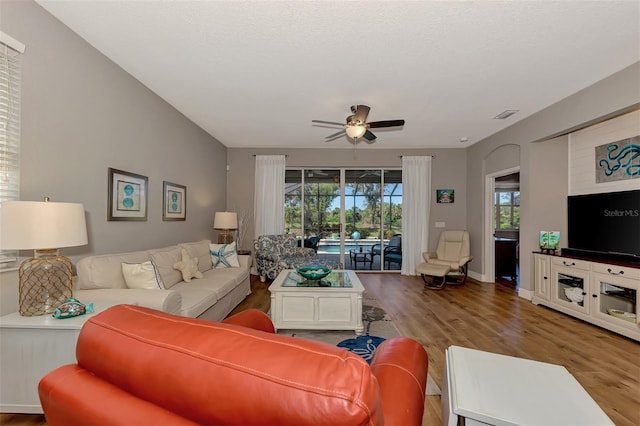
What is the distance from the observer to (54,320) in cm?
170

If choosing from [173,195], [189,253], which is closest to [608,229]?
[189,253]

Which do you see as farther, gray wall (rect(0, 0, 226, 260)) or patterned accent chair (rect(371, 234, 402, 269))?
patterned accent chair (rect(371, 234, 402, 269))

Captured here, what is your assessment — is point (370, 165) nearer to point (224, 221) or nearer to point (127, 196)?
point (224, 221)

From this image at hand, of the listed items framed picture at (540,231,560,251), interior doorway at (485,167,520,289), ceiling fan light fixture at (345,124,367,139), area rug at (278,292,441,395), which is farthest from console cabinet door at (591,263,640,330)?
ceiling fan light fixture at (345,124,367,139)

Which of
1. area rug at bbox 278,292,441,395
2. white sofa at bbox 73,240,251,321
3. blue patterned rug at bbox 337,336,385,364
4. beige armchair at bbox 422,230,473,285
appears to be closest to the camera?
white sofa at bbox 73,240,251,321

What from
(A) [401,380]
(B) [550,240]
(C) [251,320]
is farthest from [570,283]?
(C) [251,320]

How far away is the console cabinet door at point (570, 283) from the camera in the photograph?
3.39 metres

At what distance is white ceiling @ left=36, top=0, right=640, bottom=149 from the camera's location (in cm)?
208

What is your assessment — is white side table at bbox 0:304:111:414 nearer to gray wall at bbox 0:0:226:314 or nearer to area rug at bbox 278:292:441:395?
gray wall at bbox 0:0:226:314

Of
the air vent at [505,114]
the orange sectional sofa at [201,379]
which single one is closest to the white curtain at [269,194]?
the air vent at [505,114]

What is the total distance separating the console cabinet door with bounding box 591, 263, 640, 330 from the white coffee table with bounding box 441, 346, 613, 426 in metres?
2.73

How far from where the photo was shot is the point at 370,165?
245 inches

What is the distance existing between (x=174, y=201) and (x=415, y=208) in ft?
15.0

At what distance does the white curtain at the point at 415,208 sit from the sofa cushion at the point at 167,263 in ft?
14.5
